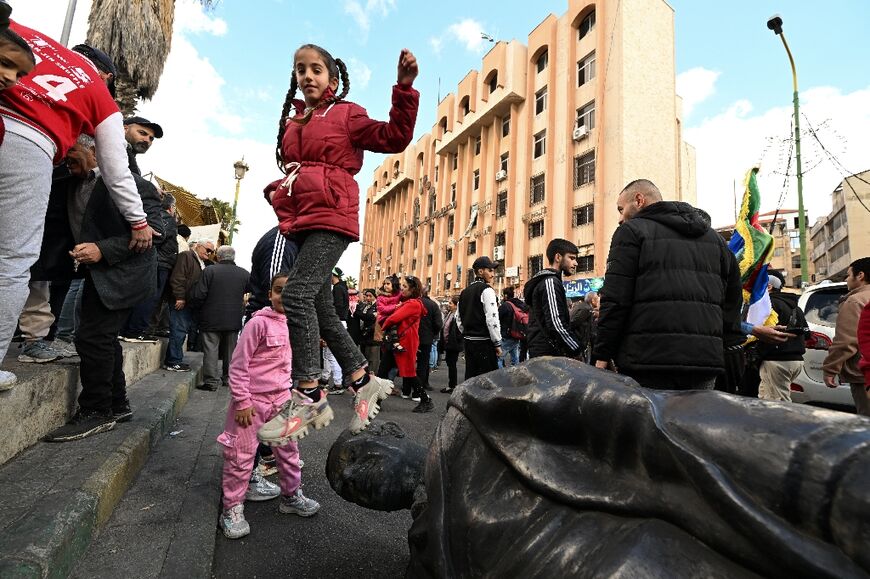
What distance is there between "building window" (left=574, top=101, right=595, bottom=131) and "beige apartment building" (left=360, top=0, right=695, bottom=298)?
0.05 meters

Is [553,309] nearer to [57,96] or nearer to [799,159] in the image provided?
[57,96]

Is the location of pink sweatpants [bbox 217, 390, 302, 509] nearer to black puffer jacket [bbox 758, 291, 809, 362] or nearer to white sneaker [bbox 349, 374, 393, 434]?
white sneaker [bbox 349, 374, 393, 434]

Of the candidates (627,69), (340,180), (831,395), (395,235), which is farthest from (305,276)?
(395,235)

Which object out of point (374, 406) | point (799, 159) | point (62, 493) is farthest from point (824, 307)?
point (799, 159)

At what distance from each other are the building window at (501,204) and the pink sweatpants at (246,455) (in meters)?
26.8

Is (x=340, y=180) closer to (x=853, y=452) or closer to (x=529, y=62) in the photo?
(x=853, y=452)

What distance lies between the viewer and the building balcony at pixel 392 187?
4245 centimetres

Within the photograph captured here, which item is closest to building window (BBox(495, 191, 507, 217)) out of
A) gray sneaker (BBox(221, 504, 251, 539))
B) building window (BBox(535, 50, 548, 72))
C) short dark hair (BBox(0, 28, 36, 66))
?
building window (BBox(535, 50, 548, 72))

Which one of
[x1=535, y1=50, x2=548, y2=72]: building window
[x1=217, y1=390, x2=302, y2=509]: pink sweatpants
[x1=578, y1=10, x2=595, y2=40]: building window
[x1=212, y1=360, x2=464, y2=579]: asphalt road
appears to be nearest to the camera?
[x1=212, y1=360, x2=464, y2=579]: asphalt road

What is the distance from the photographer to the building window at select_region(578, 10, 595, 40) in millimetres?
24016

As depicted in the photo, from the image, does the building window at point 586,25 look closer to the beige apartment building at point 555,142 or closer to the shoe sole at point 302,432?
the beige apartment building at point 555,142

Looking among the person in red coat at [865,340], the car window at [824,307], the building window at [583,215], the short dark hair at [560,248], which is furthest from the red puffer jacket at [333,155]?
the building window at [583,215]

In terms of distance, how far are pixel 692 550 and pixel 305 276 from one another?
2.06 metres

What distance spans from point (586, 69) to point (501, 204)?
8.48 meters
